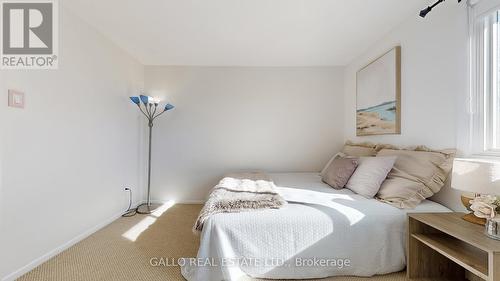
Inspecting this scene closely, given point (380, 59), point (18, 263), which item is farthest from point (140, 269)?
point (380, 59)

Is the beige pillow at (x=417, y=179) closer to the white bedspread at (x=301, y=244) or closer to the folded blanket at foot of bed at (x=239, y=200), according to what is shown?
the white bedspread at (x=301, y=244)

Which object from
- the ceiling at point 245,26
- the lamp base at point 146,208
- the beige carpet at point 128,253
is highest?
the ceiling at point 245,26

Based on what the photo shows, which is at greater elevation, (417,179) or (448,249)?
(417,179)

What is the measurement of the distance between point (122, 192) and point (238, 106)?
2.15m

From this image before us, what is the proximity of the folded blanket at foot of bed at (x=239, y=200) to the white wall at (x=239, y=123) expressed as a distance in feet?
4.21

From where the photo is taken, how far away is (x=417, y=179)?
5.75 ft

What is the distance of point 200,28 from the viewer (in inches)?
92.0

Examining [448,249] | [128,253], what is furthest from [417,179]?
[128,253]

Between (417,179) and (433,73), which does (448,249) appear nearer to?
(417,179)

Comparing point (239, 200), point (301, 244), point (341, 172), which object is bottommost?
point (301, 244)

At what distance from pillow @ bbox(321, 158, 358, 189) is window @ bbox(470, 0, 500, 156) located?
956 millimetres

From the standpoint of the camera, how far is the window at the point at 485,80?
4.84ft

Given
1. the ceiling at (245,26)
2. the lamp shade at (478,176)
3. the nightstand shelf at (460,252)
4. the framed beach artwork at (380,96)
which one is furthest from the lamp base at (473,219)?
the ceiling at (245,26)

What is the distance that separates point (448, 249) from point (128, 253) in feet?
8.32
